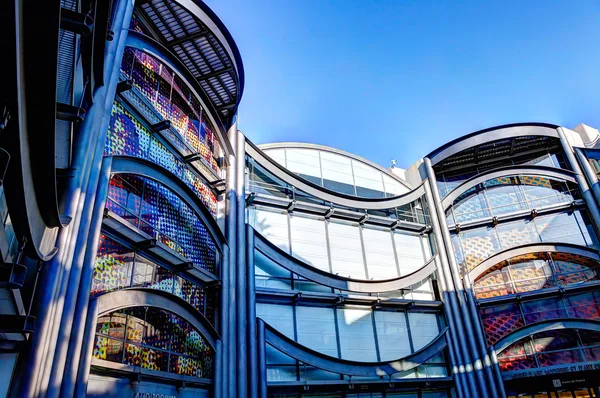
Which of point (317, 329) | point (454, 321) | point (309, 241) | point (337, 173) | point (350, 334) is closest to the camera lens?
point (317, 329)

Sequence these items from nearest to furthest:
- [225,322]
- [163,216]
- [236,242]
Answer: [163,216], [225,322], [236,242]

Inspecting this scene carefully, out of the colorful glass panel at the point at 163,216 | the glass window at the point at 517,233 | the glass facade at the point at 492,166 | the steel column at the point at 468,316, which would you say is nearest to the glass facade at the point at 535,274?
the glass window at the point at 517,233

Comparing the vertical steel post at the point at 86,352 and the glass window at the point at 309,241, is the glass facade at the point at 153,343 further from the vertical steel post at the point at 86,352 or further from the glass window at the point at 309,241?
the glass window at the point at 309,241

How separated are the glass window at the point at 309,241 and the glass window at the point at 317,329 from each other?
233 cm

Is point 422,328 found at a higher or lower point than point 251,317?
higher

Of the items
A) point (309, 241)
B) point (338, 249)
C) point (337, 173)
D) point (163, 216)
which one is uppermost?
point (337, 173)

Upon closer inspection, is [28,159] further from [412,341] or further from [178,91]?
[412,341]

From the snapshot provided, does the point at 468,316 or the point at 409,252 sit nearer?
the point at 468,316

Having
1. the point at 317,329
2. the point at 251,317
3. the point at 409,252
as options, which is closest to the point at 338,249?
the point at 317,329

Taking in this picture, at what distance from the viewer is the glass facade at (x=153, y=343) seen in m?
10.7

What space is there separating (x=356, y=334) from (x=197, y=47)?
14343 millimetres

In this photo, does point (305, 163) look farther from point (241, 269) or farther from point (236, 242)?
point (241, 269)

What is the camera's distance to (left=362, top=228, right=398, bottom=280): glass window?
2280cm

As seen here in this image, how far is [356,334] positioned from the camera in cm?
2019
